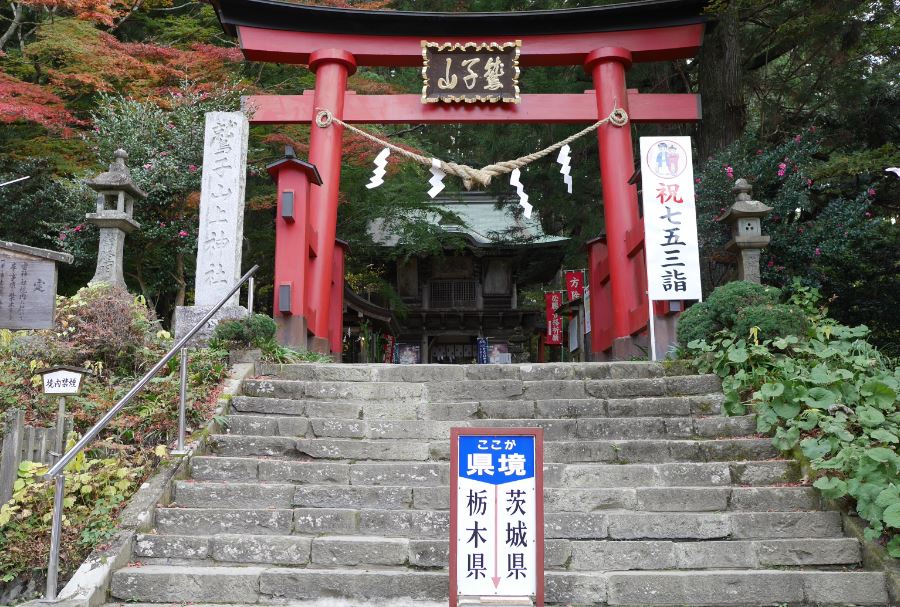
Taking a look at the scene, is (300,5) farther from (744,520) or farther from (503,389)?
(744,520)

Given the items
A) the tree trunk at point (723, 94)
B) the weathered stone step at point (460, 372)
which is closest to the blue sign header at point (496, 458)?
the weathered stone step at point (460, 372)

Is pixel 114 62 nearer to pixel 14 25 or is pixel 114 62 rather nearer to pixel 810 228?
pixel 14 25

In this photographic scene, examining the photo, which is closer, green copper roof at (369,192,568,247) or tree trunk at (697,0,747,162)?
tree trunk at (697,0,747,162)

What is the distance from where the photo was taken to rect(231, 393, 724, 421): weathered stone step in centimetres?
596

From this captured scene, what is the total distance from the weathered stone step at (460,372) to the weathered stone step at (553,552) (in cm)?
246

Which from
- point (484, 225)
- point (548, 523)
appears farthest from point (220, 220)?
point (484, 225)

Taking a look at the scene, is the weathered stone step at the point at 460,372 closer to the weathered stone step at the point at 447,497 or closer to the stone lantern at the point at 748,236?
the weathered stone step at the point at 447,497

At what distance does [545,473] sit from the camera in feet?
16.7

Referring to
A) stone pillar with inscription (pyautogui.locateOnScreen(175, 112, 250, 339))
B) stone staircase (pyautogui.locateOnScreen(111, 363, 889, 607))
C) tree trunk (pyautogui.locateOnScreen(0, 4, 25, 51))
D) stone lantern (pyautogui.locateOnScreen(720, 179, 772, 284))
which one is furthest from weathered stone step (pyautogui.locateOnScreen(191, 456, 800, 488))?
tree trunk (pyautogui.locateOnScreen(0, 4, 25, 51))

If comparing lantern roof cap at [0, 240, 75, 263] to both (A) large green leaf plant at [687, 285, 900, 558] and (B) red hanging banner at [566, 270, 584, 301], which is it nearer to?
(A) large green leaf plant at [687, 285, 900, 558]

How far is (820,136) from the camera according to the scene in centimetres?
1155

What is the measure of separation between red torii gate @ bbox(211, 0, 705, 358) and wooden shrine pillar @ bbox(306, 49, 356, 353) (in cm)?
2

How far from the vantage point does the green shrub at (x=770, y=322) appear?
6.36 meters

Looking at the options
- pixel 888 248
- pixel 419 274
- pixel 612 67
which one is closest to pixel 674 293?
pixel 612 67
